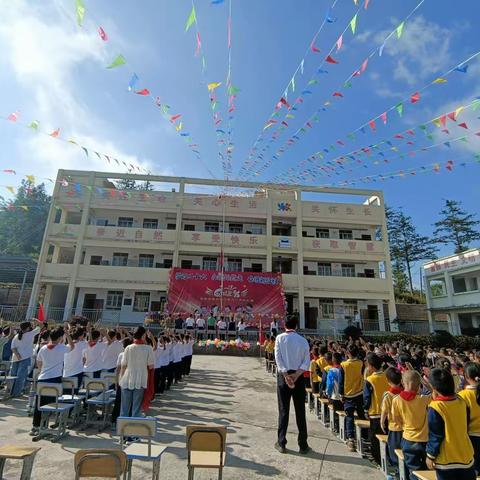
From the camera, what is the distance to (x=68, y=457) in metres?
3.77

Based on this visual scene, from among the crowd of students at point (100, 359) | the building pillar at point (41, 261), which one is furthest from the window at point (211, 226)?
the crowd of students at point (100, 359)

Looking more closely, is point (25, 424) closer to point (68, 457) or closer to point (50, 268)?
point (68, 457)

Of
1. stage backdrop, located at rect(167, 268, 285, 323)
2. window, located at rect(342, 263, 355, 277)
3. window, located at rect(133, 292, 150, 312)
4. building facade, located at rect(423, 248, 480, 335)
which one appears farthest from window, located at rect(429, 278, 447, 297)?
window, located at rect(133, 292, 150, 312)

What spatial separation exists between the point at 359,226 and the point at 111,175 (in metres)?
18.7

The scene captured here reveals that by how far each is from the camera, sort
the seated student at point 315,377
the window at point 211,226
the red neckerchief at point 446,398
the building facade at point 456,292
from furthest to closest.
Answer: the window at point 211,226, the building facade at point 456,292, the seated student at point 315,377, the red neckerchief at point 446,398

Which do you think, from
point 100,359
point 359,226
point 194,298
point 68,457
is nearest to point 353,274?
point 359,226

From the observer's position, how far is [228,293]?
1947 cm

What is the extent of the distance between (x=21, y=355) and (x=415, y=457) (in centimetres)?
690

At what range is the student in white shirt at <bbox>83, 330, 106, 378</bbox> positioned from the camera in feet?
18.9

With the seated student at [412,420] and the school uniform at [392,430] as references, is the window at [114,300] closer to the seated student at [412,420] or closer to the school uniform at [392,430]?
the school uniform at [392,430]

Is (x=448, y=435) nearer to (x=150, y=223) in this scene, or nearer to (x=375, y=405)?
(x=375, y=405)

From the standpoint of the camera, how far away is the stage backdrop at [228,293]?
1908cm

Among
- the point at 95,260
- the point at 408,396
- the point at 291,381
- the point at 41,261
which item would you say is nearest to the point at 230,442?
the point at 291,381

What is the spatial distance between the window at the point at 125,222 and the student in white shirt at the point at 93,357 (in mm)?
19186
